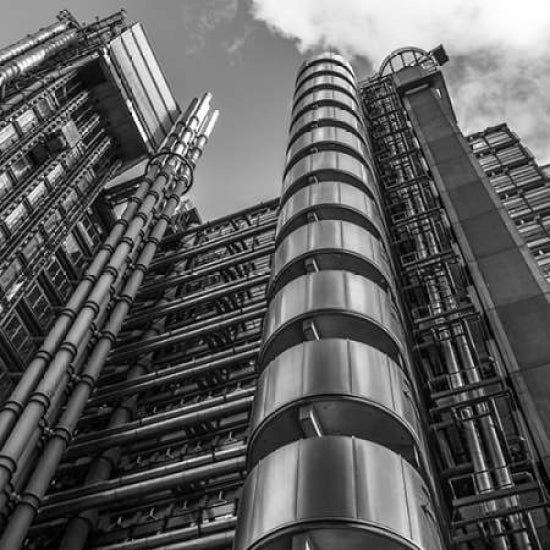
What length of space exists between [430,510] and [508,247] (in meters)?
10.1

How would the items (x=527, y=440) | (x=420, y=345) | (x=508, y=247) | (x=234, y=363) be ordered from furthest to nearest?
(x=234, y=363) < (x=508, y=247) < (x=420, y=345) < (x=527, y=440)

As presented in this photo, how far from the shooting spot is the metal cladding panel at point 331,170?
22.9m

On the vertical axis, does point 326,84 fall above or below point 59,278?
above

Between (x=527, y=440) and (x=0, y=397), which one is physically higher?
(x=0, y=397)

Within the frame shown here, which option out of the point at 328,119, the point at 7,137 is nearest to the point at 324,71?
the point at 328,119

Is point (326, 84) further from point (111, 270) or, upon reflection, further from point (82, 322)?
point (82, 322)

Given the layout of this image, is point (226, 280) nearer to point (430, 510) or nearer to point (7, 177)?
point (7, 177)

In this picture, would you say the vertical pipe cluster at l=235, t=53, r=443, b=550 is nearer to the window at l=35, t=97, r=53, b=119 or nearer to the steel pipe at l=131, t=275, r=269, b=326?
the steel pipe at l=131, t=275, r=269, b=326

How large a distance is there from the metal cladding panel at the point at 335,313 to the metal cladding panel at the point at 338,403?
1534mm

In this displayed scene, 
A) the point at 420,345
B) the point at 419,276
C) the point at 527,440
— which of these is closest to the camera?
the point at 527,440

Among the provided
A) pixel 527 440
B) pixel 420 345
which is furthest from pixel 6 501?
pixel 527 440

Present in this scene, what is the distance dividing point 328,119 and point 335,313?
14.6 m

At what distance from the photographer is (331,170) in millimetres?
23000

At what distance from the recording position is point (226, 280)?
31656mm
